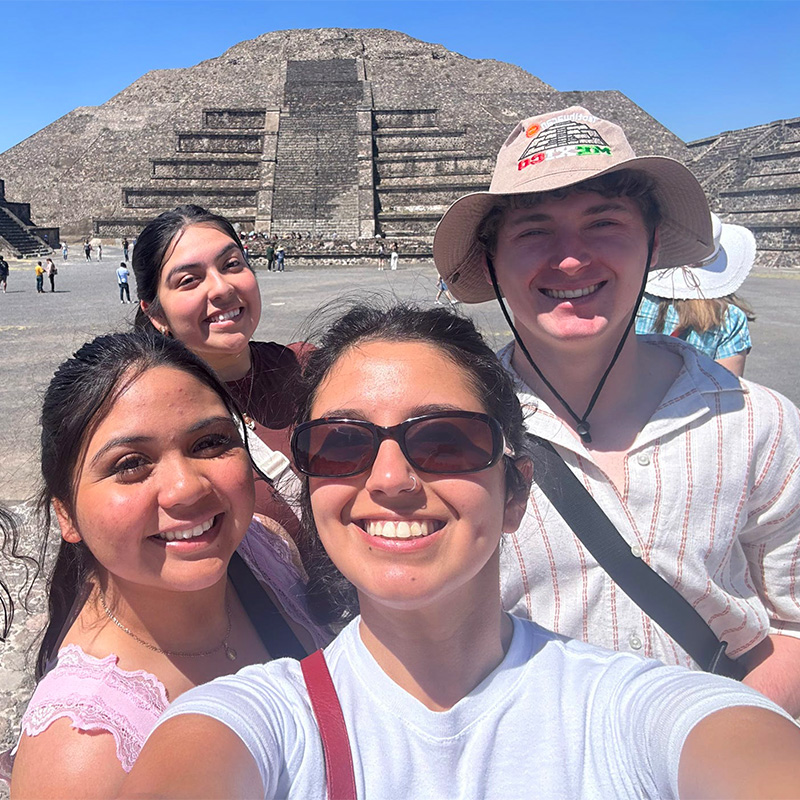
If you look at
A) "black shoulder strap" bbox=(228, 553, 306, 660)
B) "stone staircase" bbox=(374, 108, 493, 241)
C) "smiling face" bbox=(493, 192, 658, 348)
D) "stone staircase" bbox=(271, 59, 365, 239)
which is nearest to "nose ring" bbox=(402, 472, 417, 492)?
"smiling face" bbox=(493, 192, 658, 348)

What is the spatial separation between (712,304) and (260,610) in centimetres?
290

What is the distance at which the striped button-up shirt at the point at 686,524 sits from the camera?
5.24 ft

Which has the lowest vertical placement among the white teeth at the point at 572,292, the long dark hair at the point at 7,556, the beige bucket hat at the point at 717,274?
the long dark hair at the point at 7,556

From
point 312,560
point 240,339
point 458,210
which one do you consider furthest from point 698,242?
point 240,339

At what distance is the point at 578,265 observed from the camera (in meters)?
1.60

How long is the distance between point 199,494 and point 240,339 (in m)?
1.25

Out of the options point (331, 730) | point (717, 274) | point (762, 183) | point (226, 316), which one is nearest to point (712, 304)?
point (717, 274)

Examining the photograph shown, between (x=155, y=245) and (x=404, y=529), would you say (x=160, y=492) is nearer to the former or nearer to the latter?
(x=404, y=529)

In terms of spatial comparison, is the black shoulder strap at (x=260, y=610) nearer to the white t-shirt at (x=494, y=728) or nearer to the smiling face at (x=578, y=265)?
the white t-shirt at (x=494, y=728)

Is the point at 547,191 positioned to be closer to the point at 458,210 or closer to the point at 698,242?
the point at 458,210

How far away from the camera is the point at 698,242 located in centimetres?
193

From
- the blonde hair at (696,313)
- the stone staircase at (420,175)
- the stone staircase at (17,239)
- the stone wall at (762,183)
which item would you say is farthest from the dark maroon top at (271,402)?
the stone staircase at (17,239)

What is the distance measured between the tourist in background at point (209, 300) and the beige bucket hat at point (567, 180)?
2.66ft

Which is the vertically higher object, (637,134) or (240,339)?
(637,134)
